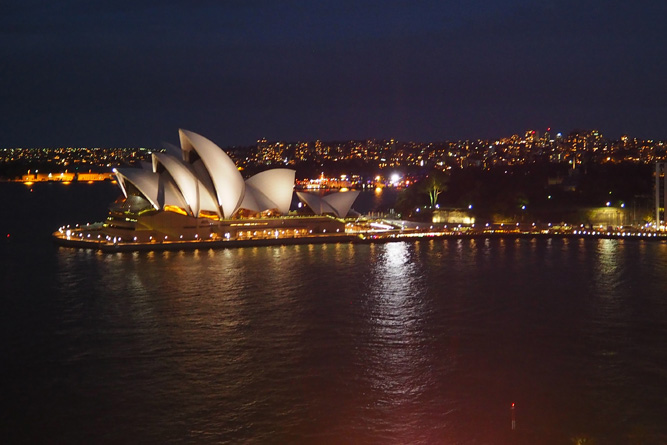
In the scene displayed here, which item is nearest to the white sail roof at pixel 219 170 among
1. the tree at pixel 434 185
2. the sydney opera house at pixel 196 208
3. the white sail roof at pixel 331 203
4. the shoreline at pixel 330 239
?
the sydney opera house at pixel 196 208

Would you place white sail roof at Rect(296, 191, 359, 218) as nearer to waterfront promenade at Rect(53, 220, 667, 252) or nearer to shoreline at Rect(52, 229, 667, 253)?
waterfront promenade at Rect(53, 220, 667, 252)

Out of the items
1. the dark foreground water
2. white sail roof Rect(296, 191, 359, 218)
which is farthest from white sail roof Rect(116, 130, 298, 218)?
the dark foreground water

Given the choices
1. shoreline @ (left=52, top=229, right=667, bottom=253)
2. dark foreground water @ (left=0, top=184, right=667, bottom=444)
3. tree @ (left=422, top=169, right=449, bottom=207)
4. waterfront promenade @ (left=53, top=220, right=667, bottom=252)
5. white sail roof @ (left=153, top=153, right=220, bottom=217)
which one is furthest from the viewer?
tree @ (left=422, top=169, right=449, bottom=207)

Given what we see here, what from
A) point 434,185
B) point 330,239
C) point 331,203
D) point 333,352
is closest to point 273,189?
point 331,203

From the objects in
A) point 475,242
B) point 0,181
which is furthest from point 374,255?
point 0,181

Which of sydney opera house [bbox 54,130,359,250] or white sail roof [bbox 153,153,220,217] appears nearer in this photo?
sydney opera house [bbox 54,130,359,250]

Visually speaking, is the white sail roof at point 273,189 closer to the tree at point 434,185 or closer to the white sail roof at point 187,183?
the white sail roof at point 187,183

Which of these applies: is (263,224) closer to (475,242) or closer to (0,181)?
(475,242)
